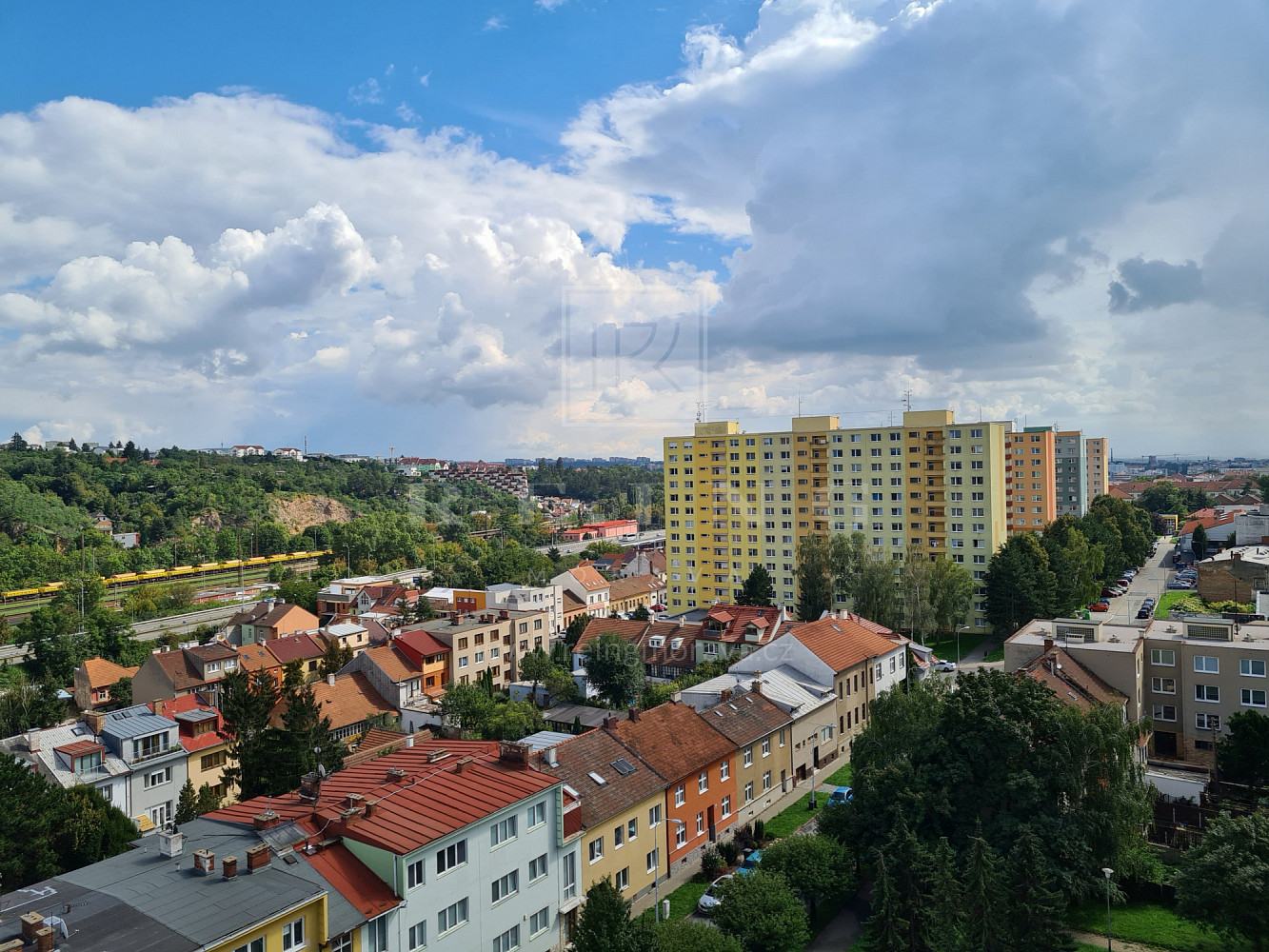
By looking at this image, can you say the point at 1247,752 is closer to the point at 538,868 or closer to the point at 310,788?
the point at 538,868

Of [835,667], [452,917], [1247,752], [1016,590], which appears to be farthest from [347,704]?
[1016,590]


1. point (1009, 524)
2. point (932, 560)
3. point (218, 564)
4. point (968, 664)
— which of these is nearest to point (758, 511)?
point (932, 560)

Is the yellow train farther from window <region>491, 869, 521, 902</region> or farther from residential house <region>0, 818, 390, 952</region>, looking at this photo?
window <region>491, 869, 521, 902</region>

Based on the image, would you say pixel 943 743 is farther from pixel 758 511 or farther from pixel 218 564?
pixel 218 564

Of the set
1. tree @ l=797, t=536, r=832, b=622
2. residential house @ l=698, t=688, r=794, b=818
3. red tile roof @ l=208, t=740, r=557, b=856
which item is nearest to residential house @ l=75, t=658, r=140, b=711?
red tile roof @ l=208, t=740, r=557, b=856

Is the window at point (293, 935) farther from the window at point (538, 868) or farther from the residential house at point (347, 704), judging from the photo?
the residential house at point (347, 704)
